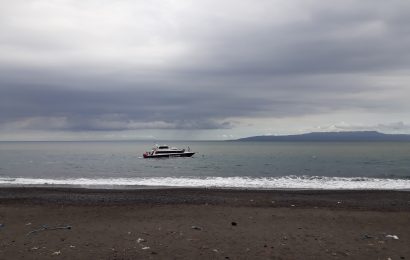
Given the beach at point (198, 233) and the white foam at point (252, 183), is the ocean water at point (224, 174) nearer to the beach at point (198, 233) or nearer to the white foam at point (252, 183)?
the white foam at point (252, 183)

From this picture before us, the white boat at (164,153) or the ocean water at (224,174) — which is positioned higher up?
the white boat at (164,153)

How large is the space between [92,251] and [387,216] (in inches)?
401

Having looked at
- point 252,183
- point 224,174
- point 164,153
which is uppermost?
point 164,153

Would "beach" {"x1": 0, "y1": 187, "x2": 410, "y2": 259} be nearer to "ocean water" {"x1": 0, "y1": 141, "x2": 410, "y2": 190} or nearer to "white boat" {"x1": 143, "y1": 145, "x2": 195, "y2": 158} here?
"ocean water" {"x1": 0, "y1": 141, "x2": 410, "y2": 190}

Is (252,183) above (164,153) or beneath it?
beneath

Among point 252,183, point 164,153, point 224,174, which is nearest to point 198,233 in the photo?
point 252,183

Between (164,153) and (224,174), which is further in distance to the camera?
(164,153)

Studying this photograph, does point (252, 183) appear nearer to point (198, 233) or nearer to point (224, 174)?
point (224, 174)

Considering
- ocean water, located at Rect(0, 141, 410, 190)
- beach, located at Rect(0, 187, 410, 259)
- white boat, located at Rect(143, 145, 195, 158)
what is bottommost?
ocean water, located at Rect(0, 141, 410, 190)

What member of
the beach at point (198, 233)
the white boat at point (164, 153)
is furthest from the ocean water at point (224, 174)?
the white boat at point (164, 153)

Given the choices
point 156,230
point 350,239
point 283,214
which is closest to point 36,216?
point 156,230

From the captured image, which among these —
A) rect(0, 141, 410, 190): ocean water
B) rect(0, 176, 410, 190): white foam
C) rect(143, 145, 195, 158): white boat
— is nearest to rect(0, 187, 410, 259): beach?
rect(0, 176, 410, 190): white foam

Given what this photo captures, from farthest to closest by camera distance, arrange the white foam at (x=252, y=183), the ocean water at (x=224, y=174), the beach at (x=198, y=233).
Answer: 1. the ocean water at (x=224, y=174)
2. the white foam at (x=252, y=183)
3. the beach at (x=198, y=233)

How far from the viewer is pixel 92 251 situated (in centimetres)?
855
